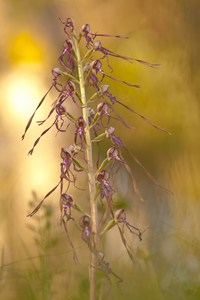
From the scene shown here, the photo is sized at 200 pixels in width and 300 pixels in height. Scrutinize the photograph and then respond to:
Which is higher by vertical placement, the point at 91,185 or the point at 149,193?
the point at 149,193

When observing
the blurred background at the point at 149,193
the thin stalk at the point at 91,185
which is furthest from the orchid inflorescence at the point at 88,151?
the blurred background at the point at 149,193

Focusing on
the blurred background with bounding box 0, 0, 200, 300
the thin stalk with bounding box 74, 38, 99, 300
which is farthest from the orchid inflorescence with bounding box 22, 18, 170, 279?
the blurred background with bounding box 0, 0, 200, 300

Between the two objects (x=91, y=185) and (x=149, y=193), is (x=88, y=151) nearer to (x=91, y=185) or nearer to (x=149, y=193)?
(x=91, y=185)

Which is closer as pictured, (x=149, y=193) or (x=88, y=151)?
(x=88, y=151)

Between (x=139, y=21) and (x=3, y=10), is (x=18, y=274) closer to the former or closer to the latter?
(x=139, y=21)

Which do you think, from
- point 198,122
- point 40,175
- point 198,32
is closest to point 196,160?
point 198,122

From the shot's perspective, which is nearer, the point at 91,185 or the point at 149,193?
the point at 91,185

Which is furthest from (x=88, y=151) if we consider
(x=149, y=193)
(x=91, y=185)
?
(x=149, y=193)

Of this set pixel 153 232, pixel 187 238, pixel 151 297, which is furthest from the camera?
pixel 153 232

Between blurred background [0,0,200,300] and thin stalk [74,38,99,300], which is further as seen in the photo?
blurred background [0,0,200,300]

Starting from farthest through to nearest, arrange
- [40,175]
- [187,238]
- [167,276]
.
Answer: [40,175]
[187,238]
[167,276]

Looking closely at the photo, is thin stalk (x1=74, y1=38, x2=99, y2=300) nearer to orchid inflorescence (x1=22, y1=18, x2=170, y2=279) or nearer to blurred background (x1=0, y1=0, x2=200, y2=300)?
orchid inflorescence (x1=22, y1=18, x2=170, y2=279)
